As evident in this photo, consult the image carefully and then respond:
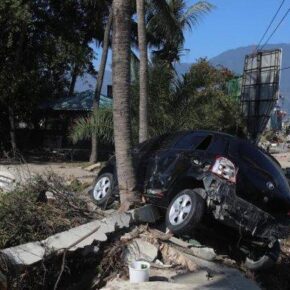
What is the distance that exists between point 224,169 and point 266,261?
1554 mm

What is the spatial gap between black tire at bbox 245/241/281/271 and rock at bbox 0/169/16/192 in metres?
3.84

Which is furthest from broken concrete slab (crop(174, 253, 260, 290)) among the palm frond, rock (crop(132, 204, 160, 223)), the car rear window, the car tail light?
the palm frond

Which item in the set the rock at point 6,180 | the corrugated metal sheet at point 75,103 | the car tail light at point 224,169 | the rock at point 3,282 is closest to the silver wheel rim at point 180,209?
the car tail light at point 224,169

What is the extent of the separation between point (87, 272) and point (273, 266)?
3199 millimetres

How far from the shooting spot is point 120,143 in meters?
9.65

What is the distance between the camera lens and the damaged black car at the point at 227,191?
8.45 meters

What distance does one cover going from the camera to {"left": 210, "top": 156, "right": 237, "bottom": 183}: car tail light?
8.52 m

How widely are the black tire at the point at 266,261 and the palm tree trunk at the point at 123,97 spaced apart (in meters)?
2.01

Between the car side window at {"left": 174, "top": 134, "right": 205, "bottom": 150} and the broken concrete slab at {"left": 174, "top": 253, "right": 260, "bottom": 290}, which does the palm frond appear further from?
the broken concrete slab at {"left": 174, "top": 253, "right": 260, "bottom": 290}

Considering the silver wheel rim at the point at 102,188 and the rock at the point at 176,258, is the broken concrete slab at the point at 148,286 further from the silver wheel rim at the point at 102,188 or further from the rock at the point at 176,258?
the silver wheel rim at the point at 102,188

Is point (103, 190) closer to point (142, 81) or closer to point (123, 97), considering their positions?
point (123, 97)

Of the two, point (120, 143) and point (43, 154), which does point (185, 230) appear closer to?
point (120, 143)

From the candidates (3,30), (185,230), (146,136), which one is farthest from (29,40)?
(185,230)

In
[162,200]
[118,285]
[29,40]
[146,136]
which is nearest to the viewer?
[118,285]
